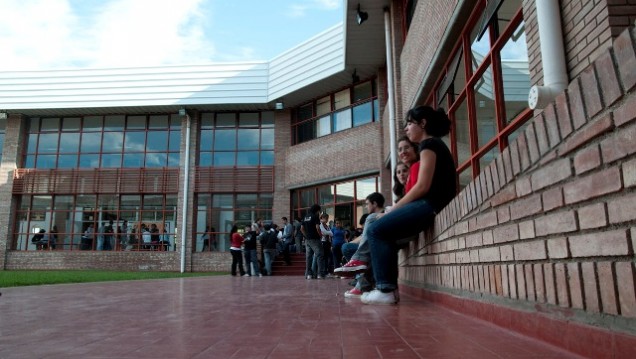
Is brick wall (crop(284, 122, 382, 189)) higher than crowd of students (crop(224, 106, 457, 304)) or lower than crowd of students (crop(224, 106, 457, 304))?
higher

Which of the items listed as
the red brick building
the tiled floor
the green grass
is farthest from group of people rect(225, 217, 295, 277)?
the tiled floor

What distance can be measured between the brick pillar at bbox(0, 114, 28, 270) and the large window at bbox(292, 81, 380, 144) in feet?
40.3

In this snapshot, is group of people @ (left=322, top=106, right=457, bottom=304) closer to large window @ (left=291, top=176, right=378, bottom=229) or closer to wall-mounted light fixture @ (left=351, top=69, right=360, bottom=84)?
large window @ (left=291, top=176, right=378, bottom=229)

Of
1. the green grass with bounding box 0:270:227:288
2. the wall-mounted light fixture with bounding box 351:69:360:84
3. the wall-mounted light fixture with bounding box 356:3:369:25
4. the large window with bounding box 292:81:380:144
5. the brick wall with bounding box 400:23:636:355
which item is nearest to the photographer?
the brick wall with bounding box 400:23:636:355

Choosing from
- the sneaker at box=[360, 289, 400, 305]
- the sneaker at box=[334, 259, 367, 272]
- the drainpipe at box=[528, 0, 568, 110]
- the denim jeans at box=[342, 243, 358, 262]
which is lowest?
the sneaker at box=[360, 289, 400, 305]

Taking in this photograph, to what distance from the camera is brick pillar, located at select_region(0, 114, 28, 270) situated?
67.4 feet

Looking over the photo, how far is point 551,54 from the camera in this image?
352 centimetres

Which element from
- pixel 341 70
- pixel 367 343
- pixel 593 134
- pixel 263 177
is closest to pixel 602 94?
pixel 593 134

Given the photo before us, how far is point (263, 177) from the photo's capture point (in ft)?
66.0

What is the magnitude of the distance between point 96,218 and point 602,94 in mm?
22214

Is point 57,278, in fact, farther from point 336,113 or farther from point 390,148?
point 336,113

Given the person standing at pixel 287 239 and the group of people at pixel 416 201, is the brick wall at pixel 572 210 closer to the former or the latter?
the group of people at pixel 416 201

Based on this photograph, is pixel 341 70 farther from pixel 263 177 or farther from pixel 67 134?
pixel 67 134

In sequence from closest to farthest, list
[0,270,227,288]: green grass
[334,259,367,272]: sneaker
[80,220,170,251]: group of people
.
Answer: [334,259,367,272]: sneaker, [0,270,227,288]: green grass, [80,220,170,251]: group of people
